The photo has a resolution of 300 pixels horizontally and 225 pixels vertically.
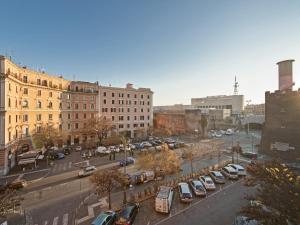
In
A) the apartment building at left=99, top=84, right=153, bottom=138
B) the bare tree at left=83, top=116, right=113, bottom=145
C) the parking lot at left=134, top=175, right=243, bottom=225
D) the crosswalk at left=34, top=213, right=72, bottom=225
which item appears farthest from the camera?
the apartment building at left=99, top=84, right=153, bottom=138

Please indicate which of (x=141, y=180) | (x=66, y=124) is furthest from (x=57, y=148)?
(x=141, y=180)

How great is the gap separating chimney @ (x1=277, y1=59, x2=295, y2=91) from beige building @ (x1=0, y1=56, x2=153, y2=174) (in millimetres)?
39261

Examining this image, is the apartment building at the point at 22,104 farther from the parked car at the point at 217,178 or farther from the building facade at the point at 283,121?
the building facade at the point at 283,121

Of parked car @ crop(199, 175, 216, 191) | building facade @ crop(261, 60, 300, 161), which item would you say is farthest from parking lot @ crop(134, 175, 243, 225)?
building facade @ crop(261, 60, 300, 161)

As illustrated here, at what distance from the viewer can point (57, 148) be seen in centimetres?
4278

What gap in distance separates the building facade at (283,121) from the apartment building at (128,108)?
36.8 metres

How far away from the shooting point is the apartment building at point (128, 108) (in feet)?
176

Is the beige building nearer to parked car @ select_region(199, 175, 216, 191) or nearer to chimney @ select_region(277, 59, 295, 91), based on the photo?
parked car @ select_region(199, 175, 216, 191)

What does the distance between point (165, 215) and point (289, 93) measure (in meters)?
35.7

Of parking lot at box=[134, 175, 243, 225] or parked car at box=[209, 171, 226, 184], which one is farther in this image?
parked car at box=[209, 171, 226, 184]

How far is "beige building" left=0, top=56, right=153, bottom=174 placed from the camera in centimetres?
2886

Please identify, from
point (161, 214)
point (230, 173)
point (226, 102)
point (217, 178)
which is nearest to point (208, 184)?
point (217, 178)

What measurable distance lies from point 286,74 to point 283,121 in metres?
10.0

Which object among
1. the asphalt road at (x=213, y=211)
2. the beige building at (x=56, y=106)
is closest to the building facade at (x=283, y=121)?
the asphalt road at (x=213, y=211)
